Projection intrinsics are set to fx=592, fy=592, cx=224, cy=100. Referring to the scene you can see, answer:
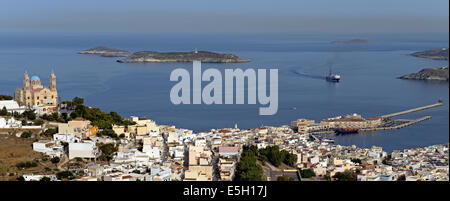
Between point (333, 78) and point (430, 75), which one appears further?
point (333, 78)

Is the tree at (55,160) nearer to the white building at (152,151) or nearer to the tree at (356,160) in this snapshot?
the white building at (152,151)

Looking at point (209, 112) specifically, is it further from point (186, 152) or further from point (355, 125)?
point (186, 152)

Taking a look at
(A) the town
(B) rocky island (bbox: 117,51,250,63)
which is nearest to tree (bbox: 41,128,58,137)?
(A) the town

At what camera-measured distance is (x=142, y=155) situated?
653cm

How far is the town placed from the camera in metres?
5.86

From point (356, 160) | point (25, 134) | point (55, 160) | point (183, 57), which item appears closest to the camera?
point (55, 160)

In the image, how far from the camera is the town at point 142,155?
586 centimetres

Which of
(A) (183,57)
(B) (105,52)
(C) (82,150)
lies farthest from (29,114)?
(B) (105,52)

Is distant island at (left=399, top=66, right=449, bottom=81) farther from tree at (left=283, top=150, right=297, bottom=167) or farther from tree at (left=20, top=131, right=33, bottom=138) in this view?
tree at (left=20, top=131, right=33, bottom=138)

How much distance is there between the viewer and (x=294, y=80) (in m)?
20.6

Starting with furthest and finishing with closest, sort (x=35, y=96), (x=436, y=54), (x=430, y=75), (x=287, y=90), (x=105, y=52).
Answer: (x=105, y=52) → (x=436, y=54) → (x=430, y=75) → (x=287, y=90) → (x=35, y=96)

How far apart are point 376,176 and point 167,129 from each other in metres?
3.50

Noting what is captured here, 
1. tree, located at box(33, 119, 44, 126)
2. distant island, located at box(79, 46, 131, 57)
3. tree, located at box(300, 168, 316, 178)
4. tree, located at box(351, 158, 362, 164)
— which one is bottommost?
tree, located at box(351, 158, 362, 164)

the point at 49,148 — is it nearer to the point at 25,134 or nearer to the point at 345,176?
the point at 25,134
